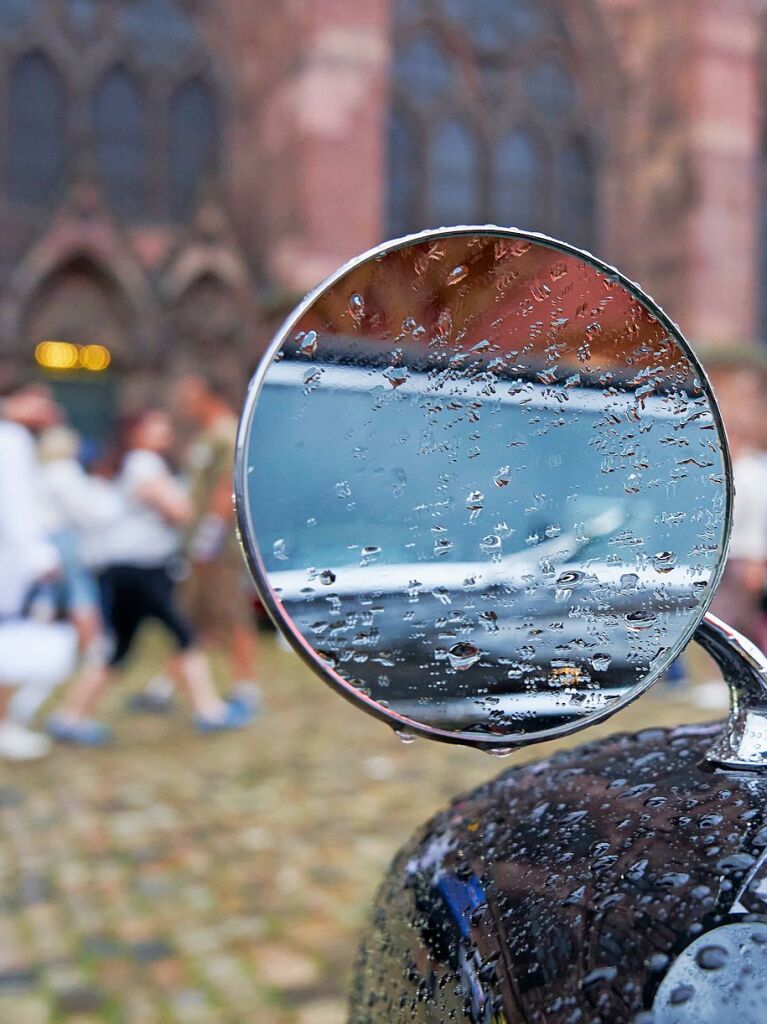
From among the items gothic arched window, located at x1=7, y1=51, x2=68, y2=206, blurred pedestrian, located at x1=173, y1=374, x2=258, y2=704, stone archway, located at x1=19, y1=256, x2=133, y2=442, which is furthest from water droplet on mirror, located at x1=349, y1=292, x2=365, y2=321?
gothic arched window, located at x1=7, y1=51, x2=68, y2=206

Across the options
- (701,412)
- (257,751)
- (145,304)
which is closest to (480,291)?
(701,412)

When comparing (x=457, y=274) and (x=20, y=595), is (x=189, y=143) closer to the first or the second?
(x=20, y=595)

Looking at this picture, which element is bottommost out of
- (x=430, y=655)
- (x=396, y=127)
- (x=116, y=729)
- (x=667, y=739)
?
(x=116, y=729)

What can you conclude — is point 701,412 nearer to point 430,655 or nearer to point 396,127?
point 430,655

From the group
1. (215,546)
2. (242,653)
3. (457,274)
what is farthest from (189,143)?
(457,274)

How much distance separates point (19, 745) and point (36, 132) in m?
11.7

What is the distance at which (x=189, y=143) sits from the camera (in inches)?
635

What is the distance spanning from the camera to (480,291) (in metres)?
1.20

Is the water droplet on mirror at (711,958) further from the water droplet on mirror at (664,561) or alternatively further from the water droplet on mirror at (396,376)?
the water droplet on mirror at (396,376)

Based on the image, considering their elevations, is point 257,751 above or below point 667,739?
below

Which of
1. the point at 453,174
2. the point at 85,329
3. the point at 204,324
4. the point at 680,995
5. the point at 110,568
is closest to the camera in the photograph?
the point at 680,995

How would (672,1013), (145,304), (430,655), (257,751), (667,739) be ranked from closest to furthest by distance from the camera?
1. (672,1013)
2. (430,655)
3. (667,739)
4. (257,751)
5. (145,304)

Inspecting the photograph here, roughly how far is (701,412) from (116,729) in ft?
19.9

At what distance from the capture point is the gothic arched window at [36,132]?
1529 cm
